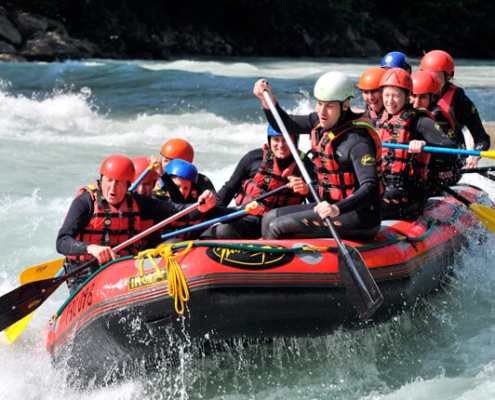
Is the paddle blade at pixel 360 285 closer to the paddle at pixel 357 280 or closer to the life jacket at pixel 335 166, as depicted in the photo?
the paddle at pixel 357 280

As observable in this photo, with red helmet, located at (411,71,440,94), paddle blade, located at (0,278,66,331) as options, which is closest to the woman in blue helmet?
red helmet, located at (411,71,440,94)

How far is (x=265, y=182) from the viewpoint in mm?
4605

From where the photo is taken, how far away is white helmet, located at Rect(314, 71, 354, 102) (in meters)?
3.66

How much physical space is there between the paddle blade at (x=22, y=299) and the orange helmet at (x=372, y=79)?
2532 millimetres

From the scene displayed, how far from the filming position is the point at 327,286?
3.71 meters

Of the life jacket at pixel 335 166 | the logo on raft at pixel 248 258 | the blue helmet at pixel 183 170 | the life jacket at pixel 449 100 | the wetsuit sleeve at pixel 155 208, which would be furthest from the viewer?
the life jacket at pixel 449 100

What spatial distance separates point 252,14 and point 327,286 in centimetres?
2475

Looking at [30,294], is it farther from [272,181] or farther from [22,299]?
[272,181]

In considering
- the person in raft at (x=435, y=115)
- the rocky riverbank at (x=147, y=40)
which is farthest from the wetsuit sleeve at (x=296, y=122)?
the rocky riverbank at (x=147, y=40)

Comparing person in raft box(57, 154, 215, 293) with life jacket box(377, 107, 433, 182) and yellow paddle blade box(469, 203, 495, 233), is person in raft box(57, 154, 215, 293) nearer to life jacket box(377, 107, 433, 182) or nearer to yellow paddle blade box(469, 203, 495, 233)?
life jacket box(377, 107, 433, 182)

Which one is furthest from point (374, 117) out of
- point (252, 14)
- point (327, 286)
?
point (252, 14)

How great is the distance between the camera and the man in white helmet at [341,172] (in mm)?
3639

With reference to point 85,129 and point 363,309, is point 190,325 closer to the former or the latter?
point 363,309

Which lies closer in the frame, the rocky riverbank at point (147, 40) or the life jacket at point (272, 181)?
the life jacket at point (272, 181)
